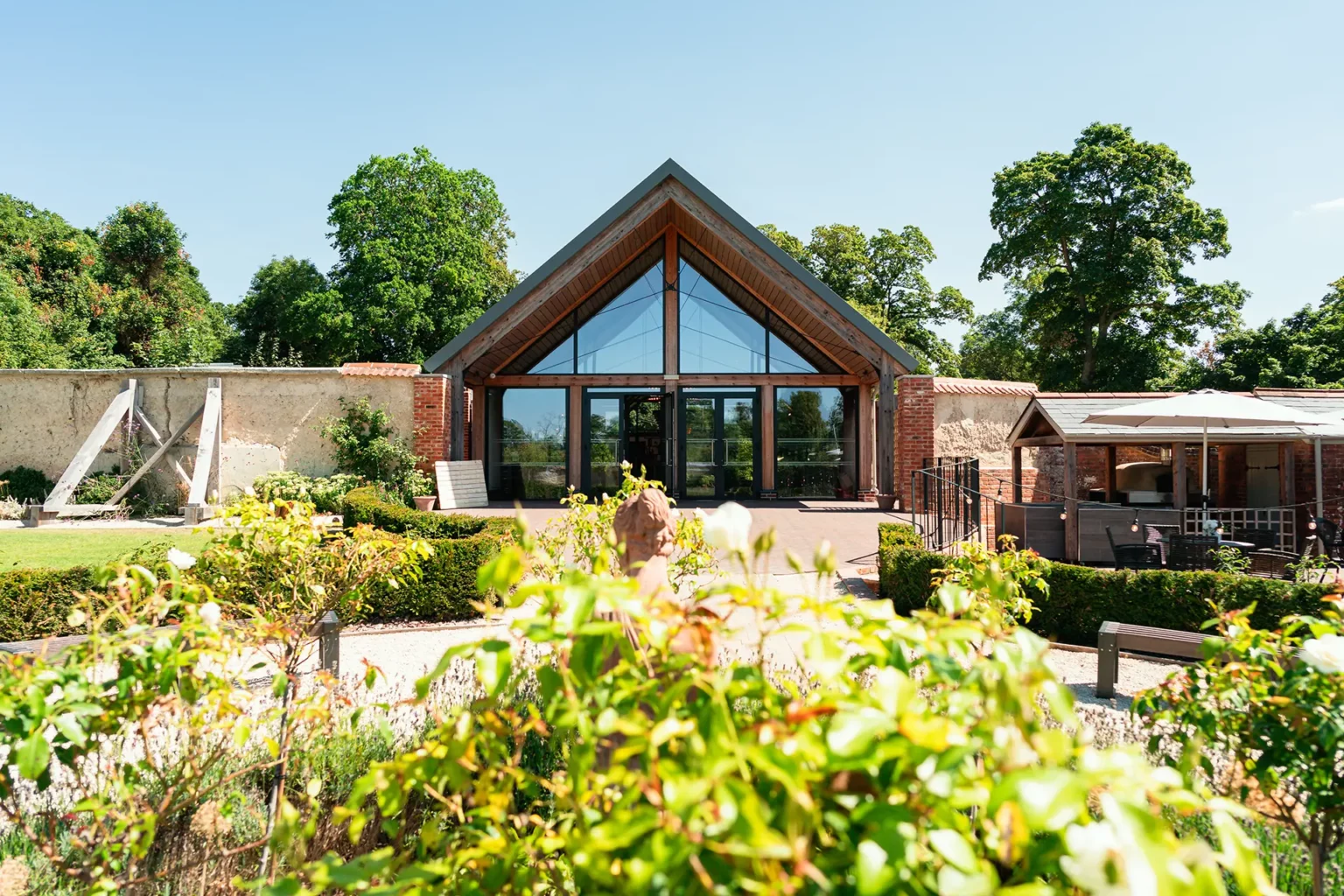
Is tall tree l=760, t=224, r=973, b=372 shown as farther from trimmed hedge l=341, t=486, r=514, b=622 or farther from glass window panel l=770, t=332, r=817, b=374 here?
trimmed hedge l=341, t=486, r=514, b=622

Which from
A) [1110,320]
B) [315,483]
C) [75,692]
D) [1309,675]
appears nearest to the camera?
[75,692]

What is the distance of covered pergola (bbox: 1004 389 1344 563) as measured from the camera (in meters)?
8.33

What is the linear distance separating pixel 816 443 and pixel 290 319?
24.2 m

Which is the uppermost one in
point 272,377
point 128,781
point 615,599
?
point 272,377

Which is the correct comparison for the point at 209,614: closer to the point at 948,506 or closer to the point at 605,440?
the point at 948,506

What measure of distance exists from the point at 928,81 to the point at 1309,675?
958 centimetres

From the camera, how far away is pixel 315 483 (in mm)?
12812

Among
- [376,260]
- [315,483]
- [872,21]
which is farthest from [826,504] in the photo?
[376,260]

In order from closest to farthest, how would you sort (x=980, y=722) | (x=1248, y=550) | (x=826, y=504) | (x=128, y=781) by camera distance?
(x=980, y=722) → (x=128, y=781) → (x=1248, y=550) → (x=826, y=504)

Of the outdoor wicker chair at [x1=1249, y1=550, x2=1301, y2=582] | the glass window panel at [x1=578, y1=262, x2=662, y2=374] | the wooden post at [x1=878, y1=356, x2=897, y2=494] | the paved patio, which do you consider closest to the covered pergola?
the outdoor wicker chair at [x1=1249, y1=550, x2=1301, y2=582]

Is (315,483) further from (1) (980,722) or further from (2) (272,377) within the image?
(1) (980,722)

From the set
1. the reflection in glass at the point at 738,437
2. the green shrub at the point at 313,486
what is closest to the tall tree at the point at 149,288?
the green shrub at the point at 313,486

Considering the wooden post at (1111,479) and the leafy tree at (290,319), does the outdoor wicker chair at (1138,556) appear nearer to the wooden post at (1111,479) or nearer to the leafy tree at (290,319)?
the wooden post at (1111,479)

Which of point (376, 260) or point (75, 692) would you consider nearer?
point (75, 692)
